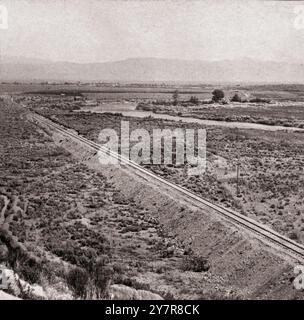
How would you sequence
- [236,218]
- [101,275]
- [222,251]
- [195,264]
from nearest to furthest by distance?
[101,275] < [195,264] < [222,251] < [236,218]

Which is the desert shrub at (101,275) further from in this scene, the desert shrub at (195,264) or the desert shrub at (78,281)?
the desert shrub at (195,264)

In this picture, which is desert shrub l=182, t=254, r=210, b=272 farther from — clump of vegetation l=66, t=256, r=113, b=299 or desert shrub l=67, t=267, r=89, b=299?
desert shrub l=67, t=267, r=89, b=299

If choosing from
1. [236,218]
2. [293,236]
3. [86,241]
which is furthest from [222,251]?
[86,241]

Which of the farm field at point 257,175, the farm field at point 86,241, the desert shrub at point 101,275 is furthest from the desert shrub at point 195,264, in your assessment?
the farm field at point 257,175

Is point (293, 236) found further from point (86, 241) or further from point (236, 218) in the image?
point (86, 241)
